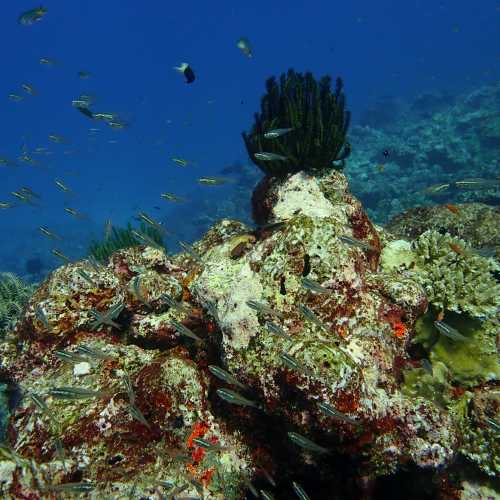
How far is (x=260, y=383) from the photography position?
144 inches

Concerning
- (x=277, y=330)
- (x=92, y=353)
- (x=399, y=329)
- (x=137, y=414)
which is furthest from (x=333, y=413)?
(x=92, y=353)

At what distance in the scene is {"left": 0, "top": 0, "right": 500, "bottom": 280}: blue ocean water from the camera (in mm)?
89938

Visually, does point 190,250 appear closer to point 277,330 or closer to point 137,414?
point 277,330

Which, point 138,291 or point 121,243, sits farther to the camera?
point 121,243

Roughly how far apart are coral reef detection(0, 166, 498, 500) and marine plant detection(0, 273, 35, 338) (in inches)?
138

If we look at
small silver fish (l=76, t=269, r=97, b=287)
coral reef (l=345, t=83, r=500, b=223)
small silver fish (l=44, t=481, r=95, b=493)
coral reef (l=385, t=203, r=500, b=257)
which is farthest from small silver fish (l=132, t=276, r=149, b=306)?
coral reef (l=345, t=83, r=500, b=223)

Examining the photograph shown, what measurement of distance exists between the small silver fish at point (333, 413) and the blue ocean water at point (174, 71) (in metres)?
66.9

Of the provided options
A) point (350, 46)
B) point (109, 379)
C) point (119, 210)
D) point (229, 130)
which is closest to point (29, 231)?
point (119, 210)

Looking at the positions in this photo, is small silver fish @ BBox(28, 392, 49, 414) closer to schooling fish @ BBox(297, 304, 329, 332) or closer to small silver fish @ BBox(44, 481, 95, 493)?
small silver fish @ BBox(44, 481, 95, 493)

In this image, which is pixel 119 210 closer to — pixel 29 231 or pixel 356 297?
pixel 29 231

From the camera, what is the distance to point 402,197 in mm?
21844

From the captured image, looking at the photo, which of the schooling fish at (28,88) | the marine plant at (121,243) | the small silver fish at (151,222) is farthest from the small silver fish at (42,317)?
the schooling fish at (28,88)

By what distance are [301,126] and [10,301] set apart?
7828 mm

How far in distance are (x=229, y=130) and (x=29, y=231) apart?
61813mm
